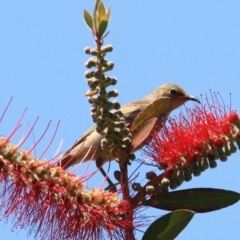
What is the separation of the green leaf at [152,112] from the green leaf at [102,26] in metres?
0.58

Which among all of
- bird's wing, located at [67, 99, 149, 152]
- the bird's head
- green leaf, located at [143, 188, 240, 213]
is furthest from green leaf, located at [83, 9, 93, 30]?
the bird's head

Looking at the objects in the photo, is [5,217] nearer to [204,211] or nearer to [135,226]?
[135,226]

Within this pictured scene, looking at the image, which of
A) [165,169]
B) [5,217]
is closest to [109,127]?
[165,169]

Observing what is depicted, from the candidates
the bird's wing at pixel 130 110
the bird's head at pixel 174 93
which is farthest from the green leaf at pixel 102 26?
the bird's head at pixel 174 93

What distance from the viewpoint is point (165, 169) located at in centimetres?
371

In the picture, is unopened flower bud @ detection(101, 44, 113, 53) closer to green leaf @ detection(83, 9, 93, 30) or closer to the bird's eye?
green leaf @ detection(83, 9, 93, 30)

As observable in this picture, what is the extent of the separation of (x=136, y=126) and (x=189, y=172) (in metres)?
0.49

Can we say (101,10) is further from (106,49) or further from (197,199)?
(197,199)

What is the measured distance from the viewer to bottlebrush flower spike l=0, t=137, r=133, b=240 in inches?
128

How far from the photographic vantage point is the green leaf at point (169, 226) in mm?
3393

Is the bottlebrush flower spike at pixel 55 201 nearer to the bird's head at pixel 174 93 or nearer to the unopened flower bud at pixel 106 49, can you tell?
the unopened flower bud at pixel 106 49

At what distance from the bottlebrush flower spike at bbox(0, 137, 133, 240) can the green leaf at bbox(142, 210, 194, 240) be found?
0.43 feet

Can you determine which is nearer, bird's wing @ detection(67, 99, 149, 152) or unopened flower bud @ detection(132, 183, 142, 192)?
unopened flower bud @ detection(132, 183, 142, 192)

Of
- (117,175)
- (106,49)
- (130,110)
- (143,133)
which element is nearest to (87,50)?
(106,49)
